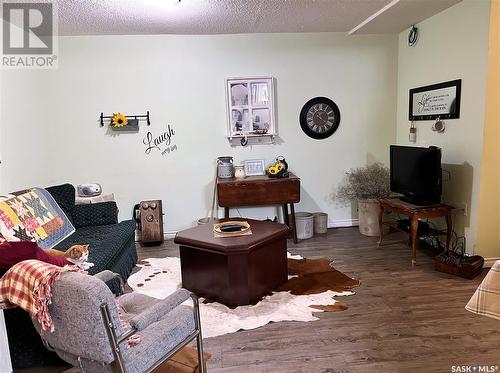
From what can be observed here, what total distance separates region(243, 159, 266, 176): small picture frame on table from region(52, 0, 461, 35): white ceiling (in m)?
1.52

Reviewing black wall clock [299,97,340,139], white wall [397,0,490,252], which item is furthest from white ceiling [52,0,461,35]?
black wall clock [299,97,340,139]

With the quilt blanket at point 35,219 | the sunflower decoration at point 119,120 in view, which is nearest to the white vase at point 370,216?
the sunflower decoration at point 119,120

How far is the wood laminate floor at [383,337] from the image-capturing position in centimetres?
207

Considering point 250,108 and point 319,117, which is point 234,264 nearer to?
point 250,108

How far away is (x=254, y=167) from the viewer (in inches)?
182

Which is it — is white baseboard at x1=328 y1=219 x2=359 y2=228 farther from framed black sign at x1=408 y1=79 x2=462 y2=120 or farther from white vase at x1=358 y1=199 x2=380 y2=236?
framed black sign at x1=408 y1=79 x2=462 y2=120

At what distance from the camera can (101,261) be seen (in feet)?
8.54

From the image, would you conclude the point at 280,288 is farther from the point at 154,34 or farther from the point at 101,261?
the point at 154,34

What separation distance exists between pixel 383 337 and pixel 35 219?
259 centimetres

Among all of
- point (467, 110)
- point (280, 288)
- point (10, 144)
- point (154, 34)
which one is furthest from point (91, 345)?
point (154, 34)

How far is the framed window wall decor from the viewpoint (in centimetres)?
449

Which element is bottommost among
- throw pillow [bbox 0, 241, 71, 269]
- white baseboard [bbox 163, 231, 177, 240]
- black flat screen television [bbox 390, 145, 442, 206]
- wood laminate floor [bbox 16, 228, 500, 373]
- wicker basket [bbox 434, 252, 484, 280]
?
wood laminate floor [bbox 16, 228, 500, 373]

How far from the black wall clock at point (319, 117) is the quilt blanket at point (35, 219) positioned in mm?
2875

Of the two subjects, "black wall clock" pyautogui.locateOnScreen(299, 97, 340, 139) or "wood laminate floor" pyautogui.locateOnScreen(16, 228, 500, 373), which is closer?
"wood laminate floor" pyautogui.locateOnScreen(16, 228, 500, 373)
